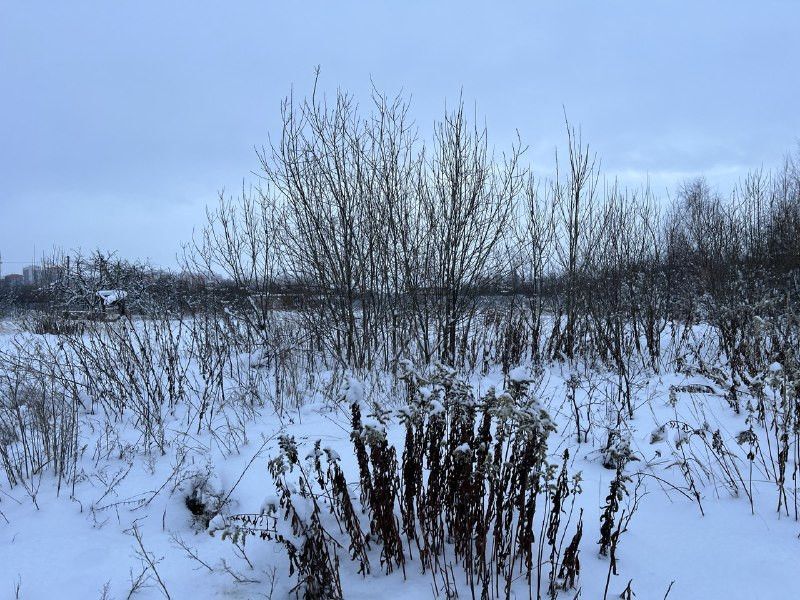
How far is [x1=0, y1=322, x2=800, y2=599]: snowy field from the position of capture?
2.07 metres

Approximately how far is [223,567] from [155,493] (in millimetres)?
883

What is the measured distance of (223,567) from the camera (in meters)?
2.27

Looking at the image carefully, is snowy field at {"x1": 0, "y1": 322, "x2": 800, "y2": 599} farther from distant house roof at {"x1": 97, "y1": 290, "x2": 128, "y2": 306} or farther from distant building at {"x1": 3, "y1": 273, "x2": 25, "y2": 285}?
distant building at {"x1": 3, "y1": 273, "x2": 25, "y2": 285}

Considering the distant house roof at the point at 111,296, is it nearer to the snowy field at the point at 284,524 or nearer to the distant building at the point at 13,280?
the snowy field at the point at 284,524

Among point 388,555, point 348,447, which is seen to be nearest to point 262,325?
point 348,447

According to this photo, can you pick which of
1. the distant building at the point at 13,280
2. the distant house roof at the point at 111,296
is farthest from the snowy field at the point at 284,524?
the distant building at the point at 13,280

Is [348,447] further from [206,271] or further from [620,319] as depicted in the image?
[206,271]

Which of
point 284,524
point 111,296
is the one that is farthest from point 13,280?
point 284,524

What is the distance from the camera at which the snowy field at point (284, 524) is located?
2072 mm

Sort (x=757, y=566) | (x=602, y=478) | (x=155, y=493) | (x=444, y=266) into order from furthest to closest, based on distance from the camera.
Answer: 1. (x=444, y=266)
2. (x=602, y=478)
3. (x=155, y=493)
4. (x=757, y=566)

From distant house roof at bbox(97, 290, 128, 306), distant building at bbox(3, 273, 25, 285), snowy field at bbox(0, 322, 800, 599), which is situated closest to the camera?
snowy field at bbox(0, 322, 800, 599)

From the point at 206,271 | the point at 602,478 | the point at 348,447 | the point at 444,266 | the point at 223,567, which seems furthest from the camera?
the point at 206,271

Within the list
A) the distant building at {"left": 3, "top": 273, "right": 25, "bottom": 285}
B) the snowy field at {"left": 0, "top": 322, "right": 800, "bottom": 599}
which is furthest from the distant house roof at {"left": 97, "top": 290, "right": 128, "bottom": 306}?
the distant building at {"left": 3, "top": 273, "right": 25, "bottom": 285}

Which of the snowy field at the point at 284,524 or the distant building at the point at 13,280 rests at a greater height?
the distant building at the point at 13,280
